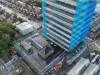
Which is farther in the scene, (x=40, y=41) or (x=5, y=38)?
(x=40, y=41)

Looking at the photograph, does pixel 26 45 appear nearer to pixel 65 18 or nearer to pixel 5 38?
pixel 5 38

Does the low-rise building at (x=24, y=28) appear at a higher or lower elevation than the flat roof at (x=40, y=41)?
lower

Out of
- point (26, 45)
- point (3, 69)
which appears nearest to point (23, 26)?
point (26, 45)

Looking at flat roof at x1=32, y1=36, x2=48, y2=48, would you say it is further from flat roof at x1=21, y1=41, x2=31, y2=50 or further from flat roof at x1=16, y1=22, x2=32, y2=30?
flat roof at x1=16, y1=22, x2=32, y2=30

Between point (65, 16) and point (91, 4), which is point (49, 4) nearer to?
point (65, 16)

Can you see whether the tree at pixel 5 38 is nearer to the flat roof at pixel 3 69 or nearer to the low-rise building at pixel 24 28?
the flat roof at pixel 3 69

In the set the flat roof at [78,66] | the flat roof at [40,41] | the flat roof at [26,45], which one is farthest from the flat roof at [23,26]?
the flat roof at [78,66]

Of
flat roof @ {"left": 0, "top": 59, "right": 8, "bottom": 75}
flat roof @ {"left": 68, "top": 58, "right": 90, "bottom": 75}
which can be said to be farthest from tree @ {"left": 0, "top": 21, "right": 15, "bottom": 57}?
flat roof @ {"left": 68, "top": 58, "right": 90, "bottom": 75}
